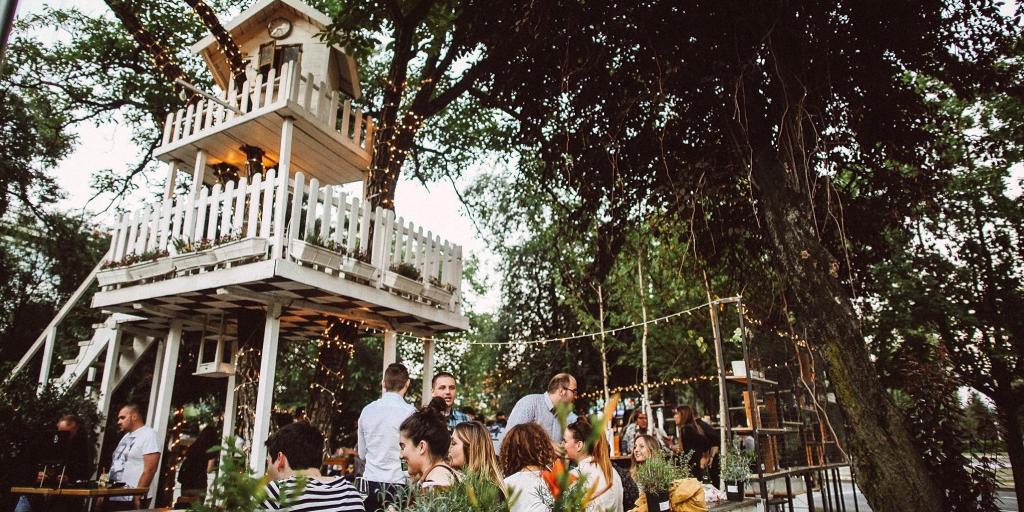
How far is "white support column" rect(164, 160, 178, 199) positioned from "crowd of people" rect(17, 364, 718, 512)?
3.33 m

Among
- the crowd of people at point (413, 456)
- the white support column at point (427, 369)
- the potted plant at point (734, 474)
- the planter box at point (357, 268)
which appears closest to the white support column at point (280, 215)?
the planter box at point (357, 268)

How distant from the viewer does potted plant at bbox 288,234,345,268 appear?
225 inches

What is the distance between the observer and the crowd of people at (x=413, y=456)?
2578 mm

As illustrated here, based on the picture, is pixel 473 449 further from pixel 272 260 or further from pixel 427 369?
pixel 427 369

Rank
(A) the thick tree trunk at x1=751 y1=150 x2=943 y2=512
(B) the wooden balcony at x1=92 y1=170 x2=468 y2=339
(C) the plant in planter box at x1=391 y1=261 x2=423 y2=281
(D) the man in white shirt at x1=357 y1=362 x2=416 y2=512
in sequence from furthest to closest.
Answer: (C) the plant in planter box at x1=391 y1=261 x2=423 y2=281 → (B) the wooden balcony at x1=92 y1=170 x2=468 y2=339 → (D) the man in white shirt at x1=357 y1=362 x2=416 y2=512 → (A) the thick tree trunk at x1=751 y1=150 x2=943 y2=512

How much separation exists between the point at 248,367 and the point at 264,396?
1.14 m

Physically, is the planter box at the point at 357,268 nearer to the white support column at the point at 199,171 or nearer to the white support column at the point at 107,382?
the white support column at the point at 199,171

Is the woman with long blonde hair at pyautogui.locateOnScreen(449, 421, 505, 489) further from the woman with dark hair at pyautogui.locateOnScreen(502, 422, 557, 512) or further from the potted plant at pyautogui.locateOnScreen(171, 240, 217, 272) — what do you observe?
the potted plant at pyautogui.locateOnScreen(171, 240, 217, 272)

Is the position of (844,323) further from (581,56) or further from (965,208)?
(965,208)

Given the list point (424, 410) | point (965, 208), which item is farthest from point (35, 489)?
point (965, 208)

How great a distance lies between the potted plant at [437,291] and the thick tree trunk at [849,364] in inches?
165

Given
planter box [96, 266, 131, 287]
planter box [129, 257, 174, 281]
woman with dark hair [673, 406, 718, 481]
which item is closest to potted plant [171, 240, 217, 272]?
planter box [129, 257, 174, 281]

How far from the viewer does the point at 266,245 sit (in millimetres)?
5652

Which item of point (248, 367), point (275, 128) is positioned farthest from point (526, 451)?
point (275, 128)
